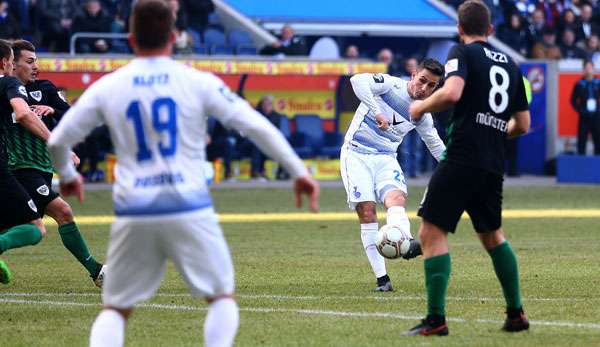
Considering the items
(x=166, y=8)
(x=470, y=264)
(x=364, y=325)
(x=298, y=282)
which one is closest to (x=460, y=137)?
(x=364, y=325)

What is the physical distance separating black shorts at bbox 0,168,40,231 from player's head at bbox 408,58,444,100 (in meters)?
3.42

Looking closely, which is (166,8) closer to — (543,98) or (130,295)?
(130,295)

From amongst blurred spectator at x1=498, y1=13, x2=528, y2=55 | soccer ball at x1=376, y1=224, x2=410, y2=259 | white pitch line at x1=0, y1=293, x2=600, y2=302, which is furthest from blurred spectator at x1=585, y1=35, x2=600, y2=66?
white pitch line at x1=0, y1=293, x2=600, y2=302

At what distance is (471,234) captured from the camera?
17828mm

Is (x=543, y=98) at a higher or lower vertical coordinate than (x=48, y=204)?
lower

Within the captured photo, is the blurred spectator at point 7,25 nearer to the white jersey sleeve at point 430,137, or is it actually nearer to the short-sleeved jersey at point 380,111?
the short-sleeved jersey at point 380,111

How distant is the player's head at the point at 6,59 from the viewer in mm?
10492

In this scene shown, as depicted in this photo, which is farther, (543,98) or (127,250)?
(543,98)

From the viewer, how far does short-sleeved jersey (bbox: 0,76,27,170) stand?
10.1m

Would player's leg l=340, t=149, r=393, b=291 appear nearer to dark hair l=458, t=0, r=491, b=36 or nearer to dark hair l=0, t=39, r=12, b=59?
dark hair l=0, t=39, r=12, b=59

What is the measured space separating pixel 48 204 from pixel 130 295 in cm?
508

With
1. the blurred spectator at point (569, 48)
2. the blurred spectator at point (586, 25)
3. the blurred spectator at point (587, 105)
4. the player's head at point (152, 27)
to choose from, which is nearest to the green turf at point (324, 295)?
the player's head at point (152, 27)

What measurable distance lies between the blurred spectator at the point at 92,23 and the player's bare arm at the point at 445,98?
20514mm

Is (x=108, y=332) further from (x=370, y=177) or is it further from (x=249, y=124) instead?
(x=370, y=177)
